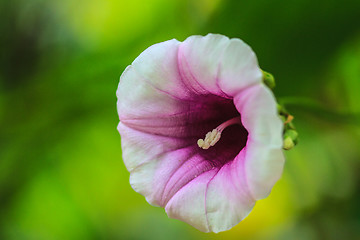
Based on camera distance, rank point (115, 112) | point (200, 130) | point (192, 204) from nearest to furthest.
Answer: point (192, 204) → point (200, 130) → point (115, 112)

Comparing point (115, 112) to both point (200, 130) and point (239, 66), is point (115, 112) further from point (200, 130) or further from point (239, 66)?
point (239, 66)

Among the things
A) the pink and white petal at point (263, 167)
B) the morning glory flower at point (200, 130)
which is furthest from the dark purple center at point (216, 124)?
the pink and white petal at point (263, 167)

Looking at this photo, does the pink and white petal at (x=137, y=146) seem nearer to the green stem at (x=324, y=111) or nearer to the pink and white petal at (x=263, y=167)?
the pink and white petal at (x=263, y=167)

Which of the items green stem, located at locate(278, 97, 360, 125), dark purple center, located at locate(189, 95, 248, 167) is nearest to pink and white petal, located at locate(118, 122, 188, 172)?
dark purple center, located at locate(189, 95, 248, 167)

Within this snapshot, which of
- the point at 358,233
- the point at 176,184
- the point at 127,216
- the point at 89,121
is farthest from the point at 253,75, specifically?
the point at 127,216

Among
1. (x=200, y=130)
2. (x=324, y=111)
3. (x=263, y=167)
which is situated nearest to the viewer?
(x=263, y=167)

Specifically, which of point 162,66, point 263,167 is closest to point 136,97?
point 162,66

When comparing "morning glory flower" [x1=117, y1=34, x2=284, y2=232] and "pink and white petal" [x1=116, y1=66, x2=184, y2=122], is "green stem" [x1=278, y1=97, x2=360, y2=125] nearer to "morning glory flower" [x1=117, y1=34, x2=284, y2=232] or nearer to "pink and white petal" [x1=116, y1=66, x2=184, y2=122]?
"morning glory flower" [x1=117, y1=34, x2=284, y2=232]

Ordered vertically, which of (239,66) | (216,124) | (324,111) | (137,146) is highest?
(239,66)
